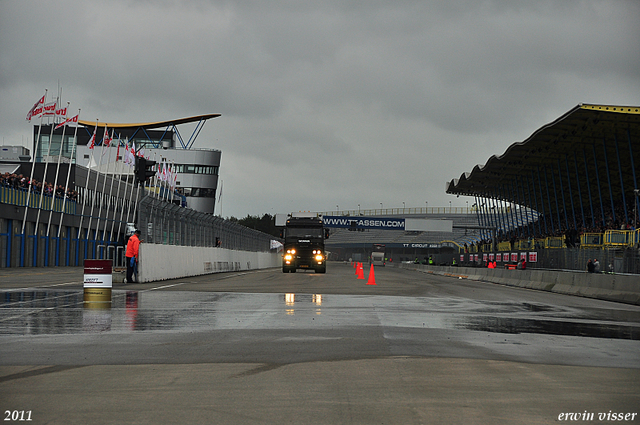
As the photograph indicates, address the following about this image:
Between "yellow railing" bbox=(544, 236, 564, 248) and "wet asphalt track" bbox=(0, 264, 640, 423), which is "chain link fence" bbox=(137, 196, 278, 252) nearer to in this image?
"wet asphalt track" bbox=(0, 264, 640, 423)

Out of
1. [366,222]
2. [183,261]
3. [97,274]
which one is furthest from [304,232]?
[366,222]

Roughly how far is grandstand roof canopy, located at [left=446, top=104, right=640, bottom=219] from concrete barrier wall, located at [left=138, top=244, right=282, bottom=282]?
78.7ft

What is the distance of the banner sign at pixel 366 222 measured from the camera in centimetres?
11156

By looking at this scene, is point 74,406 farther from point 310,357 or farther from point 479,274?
point 479,274

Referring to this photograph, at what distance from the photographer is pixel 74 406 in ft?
18.8

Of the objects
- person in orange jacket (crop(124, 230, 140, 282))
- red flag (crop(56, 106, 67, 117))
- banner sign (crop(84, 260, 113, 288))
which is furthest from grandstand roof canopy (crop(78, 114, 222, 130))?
banner sign (crop(84, 260, 113, 288))

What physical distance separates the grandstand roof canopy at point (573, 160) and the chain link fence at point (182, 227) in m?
23.5

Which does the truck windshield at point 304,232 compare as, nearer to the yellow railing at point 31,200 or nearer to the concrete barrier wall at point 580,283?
the concrete barrier wall at point 580,283

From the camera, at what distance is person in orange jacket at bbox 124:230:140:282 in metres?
24.5

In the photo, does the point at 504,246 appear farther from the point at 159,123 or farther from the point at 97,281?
the point at 159,123

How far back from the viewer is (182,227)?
112 feet

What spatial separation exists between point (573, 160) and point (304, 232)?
29518 millimetres

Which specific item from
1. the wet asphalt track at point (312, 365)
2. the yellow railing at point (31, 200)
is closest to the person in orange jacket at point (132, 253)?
the wet asphalt track at point (312, 365)

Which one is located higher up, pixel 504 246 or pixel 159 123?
pixel 159 123
